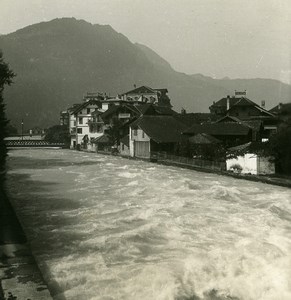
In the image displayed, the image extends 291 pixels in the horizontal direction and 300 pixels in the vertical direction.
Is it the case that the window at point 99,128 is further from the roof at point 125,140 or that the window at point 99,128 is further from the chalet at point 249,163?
the chalet at point 249,163

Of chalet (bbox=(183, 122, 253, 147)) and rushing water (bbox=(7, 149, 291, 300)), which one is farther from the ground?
chalet (bbox=(183, 122, 253, 147))

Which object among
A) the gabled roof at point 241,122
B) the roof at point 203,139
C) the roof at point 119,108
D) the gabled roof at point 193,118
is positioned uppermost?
the roof at point 119,108

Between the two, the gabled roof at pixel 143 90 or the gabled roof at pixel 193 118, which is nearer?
the gabled roof at pixel 193 118

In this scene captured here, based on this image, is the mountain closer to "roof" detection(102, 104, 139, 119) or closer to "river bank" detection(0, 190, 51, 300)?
"roof" detection(102, 104, 139, 119)

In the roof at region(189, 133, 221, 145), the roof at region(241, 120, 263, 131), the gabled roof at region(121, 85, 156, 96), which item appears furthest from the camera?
the gabled roof at region(121, 85, 156, 96)

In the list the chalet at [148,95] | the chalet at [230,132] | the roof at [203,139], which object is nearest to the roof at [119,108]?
the chalet at [230,132]

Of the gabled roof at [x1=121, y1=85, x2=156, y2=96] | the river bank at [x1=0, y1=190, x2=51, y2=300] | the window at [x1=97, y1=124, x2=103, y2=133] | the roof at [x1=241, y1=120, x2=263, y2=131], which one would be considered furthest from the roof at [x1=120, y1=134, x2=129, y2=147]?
the river bank at [x1=0, y1=190, x2=51, y2=300]

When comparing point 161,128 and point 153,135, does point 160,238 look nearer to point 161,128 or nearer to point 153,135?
point 153,135
